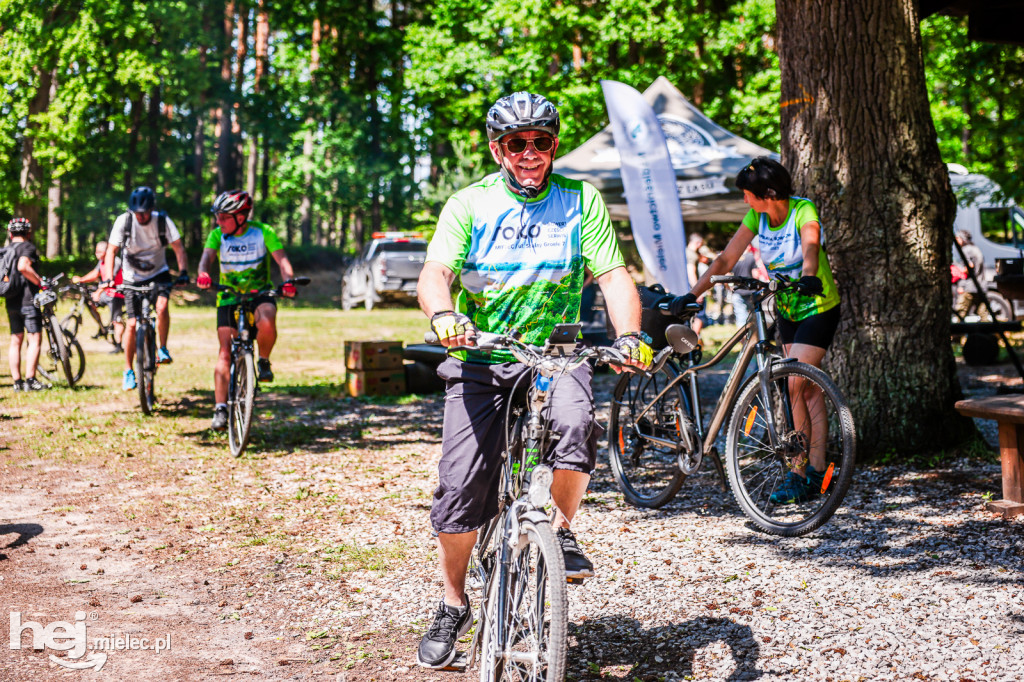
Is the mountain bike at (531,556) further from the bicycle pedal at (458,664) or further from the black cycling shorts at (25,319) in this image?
the black cycling shorts at (25,319)

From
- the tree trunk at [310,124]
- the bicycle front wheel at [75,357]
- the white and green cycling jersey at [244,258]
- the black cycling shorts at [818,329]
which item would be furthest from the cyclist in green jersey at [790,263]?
the tree trunk at [310,124]

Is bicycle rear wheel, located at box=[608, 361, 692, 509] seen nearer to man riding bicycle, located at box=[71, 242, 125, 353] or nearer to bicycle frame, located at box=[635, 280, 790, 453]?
bicycle frame, located at box=[635, 280, 790, 453]

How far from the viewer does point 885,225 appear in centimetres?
667

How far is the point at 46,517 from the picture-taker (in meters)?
6.21

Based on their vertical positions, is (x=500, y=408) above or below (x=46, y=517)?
above

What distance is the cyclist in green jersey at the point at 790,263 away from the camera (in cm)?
560

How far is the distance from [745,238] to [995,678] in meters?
3.19

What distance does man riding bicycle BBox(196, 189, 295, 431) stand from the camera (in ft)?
26.3

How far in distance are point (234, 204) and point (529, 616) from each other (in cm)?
585

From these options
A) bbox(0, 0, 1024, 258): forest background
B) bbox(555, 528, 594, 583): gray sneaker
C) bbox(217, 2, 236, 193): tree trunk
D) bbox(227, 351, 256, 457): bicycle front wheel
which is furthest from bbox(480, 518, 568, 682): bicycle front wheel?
bbox(217, 2, 236, 193): tree trunk

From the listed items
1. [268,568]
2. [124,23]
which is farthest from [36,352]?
[124,23]

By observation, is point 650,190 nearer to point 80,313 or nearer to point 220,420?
point 220,420

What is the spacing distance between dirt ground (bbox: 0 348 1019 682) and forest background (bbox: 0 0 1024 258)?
46.6 feet

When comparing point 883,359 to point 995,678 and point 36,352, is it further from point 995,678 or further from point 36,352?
point 36,352
